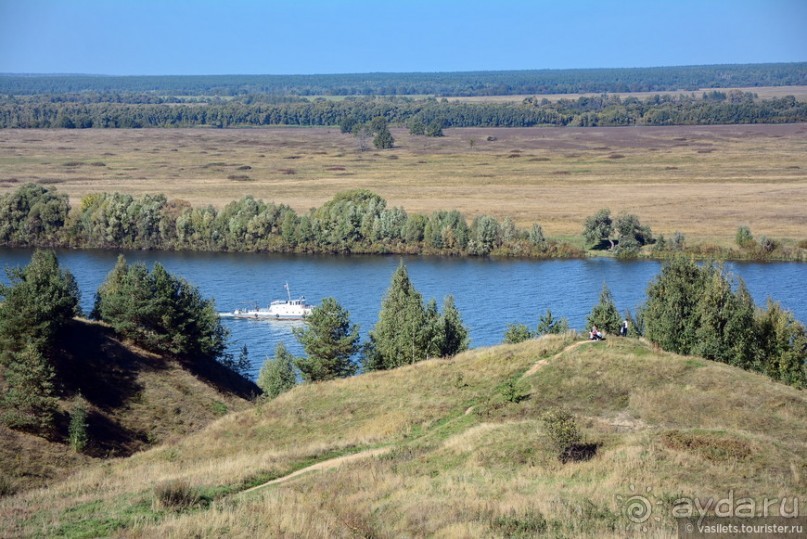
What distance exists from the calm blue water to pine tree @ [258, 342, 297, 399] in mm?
5889

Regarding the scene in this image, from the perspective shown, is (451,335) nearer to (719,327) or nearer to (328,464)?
(719,327)

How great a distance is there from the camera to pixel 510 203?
9306 centimetres

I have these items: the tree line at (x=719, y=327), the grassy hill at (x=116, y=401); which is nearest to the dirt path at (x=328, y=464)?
the grassy hill at (x=116, y=401)

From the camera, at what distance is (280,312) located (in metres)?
58.1

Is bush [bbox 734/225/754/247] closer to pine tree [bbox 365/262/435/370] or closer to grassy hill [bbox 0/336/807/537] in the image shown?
pine tree [bbox 365/262/435/370]

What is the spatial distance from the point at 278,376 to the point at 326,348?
320 cm

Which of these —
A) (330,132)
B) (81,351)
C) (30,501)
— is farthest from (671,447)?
(330,132)

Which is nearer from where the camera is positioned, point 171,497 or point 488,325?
point 171,497

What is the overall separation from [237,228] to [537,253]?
24220 mm

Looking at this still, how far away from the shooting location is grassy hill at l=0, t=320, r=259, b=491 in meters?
30.1

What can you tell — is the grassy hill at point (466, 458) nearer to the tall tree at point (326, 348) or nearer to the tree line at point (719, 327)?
the tall tree at point (326, 348)

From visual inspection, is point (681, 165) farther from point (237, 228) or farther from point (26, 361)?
point (26, 361)

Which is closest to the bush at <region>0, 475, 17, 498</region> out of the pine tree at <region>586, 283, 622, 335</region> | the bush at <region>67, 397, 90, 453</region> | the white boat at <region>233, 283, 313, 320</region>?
the bush at <region>67, 397, 90, 453</region>

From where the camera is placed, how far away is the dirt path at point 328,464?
19744 mm
